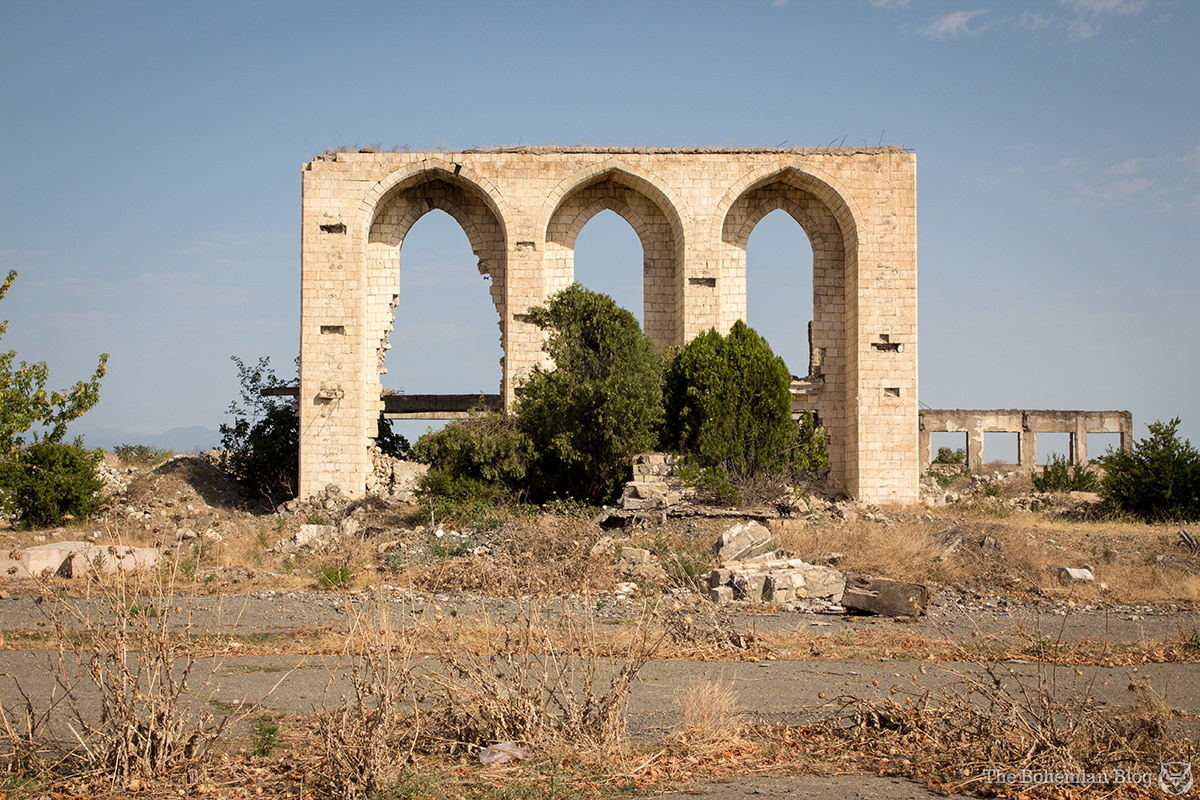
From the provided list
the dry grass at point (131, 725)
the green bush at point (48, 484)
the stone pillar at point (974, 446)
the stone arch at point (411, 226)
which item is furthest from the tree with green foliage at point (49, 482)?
the stone pillar at point (974, 446)

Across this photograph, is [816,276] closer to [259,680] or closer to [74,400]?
[74,400]

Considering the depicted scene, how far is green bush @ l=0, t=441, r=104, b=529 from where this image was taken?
15.1 m

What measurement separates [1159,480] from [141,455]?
1025 inches

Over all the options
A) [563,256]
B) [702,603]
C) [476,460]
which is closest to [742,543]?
[702,603]

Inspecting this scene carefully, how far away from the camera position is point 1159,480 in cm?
1641

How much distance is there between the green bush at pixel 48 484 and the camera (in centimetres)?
1510

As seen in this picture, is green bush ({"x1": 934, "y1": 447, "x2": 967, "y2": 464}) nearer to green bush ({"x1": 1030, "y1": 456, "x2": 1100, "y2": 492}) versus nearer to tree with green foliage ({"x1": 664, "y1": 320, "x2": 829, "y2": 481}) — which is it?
green bush ({"x1": 1030, "y1": 456, "x2": 1100, "y2": 492})

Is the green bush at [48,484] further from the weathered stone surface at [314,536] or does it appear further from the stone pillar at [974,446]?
the stone pillar at [974,446]

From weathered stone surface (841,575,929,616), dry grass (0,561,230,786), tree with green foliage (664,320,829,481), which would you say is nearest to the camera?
dry grass (0,561,230,786)

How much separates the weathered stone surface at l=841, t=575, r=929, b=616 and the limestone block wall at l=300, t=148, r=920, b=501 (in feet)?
30.3

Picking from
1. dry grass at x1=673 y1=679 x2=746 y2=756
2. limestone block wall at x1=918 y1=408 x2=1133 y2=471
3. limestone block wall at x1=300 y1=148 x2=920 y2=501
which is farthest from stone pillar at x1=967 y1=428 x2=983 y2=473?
dry grass at x1=673 y1=679 x2=746 y2=756

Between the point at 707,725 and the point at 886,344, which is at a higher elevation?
the point at 886,344

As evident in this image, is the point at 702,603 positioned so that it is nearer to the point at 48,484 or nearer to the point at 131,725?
the point at 131,725

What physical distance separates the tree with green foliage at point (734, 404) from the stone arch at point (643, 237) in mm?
1810
